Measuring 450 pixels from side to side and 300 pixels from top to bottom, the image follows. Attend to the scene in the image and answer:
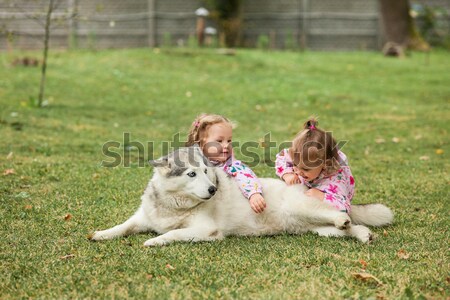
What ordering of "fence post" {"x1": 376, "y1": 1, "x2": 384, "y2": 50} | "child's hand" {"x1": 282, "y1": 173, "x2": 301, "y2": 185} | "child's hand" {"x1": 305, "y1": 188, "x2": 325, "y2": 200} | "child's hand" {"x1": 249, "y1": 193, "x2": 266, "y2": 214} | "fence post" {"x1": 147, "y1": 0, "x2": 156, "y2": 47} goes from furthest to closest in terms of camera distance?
1. "fence post" {"x1": 376, "y1": 1, "x2": 384, "y2": 50}
2. "fence post" {"x1": 147, "y1": 0, "x2": 156, "y2": 47}
3. "child's hand" {"x1": 282, "y1": 173, "x2": 301, "y2": 185}
4. "child's hand" {"x1": 305, "y1": 188, "x2": 325, "y2": 200}
5. "child's hand" {"x1": 249, "y1": 193, "x2": 266, "y2": 214}

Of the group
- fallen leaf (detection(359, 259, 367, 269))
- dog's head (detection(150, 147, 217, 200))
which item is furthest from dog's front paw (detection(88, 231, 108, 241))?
fallen leaf (detection(359, 259, 367, 269))

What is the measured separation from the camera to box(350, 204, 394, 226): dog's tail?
206 inches

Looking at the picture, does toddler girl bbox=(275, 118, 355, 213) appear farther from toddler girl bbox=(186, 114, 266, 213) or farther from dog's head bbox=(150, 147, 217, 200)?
dog's head bbox=(150, 147, 217, 200)

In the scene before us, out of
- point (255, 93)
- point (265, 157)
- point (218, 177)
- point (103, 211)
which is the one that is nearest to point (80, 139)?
point (265, 157)

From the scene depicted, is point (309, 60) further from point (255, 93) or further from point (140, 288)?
point (140, 288)

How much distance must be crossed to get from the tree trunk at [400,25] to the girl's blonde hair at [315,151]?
1766 cm

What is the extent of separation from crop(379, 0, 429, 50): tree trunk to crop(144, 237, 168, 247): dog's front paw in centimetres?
1891

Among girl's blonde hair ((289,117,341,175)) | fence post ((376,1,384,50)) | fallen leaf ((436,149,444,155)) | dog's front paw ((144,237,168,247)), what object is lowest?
fallen leaf ((436,149,444,155))

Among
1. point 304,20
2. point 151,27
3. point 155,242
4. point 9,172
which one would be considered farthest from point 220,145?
point 304,20

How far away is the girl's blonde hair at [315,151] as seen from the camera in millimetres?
5160

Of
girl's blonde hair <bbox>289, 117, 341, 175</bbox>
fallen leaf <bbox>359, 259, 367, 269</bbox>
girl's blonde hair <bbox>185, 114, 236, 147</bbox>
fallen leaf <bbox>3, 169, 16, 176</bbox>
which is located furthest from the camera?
fallen leaf <bbox>3, 169, 16, 176</bbox>

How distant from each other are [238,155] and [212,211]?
4.08 metres

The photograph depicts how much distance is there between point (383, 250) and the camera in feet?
14.8

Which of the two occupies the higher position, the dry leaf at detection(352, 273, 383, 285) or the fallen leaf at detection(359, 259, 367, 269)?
the dry leaf at detection(352, 273, 383, 285)
